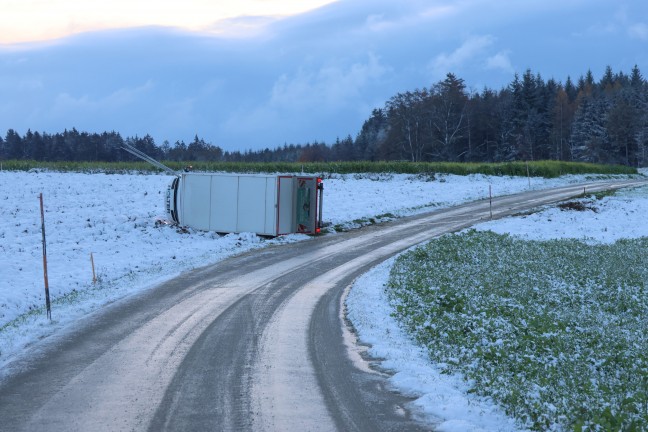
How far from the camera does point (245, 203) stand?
26.5 m

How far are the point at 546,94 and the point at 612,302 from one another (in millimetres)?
110900

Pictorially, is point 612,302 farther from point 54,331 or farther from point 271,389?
point 54,331

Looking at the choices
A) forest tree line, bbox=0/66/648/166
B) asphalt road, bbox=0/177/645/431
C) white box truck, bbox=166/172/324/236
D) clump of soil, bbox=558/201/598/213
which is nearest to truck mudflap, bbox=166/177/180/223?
white box truck, bbox=166/172/324/236

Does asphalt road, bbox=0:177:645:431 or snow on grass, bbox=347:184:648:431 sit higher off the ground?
snow on grass, bbox=347:184:648:431

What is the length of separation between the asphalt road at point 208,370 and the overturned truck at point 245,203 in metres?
9.88

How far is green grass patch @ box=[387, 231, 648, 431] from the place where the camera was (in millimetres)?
7047

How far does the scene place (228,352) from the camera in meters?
9.90

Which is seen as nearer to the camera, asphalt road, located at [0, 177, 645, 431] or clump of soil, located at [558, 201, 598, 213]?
asphalt road, located at [0, 177, 645, 431]

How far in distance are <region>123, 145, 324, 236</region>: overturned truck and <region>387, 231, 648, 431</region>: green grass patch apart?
25.4ft

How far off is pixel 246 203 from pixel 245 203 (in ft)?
0.14

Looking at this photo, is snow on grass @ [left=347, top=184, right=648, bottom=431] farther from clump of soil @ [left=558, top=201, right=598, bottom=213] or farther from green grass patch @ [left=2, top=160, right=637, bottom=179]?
green grass patch @ [left=2, top=160, right=637, bottom=179]

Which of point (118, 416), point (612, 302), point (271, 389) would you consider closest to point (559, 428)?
point (271, 389)

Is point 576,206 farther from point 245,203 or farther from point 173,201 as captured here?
point 173,201

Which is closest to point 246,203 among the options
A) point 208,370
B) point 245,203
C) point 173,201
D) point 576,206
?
point 245,203
